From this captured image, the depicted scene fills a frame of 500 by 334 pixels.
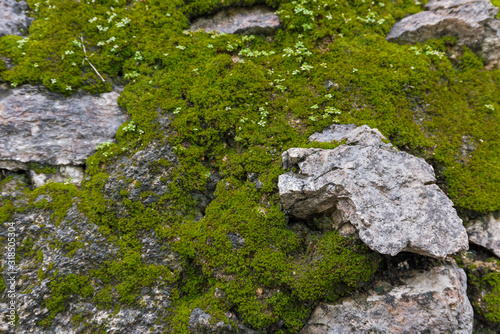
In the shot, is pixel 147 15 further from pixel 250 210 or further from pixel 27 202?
pixel 250 210

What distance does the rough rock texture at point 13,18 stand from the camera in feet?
24.0

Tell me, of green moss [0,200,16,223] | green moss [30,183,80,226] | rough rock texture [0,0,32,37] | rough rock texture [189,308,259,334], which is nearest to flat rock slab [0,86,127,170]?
green moss [30,183,80,226]

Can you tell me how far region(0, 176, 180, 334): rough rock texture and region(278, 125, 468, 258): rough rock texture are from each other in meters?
3.66

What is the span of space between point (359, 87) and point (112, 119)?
23.4 ft

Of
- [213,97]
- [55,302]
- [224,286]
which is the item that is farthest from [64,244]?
[213,97]

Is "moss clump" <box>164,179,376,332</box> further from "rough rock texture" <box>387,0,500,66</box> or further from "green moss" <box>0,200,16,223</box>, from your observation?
"rough rock texture" <box>387,0,500,66</box>

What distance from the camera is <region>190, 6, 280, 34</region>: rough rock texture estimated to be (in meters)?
8.38

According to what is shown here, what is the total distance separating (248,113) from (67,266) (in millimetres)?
5640

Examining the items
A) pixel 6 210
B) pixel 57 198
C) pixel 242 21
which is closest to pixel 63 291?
pixel 57 198

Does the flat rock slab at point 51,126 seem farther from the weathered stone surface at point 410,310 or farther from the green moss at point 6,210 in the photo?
the weathered stone surface at point 410,310

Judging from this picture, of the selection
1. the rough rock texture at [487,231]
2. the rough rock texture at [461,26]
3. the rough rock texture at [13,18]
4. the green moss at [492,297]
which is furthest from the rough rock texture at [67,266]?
the rough rock texture at [461,26]

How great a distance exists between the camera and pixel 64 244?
570 centimetres

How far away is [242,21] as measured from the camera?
8586 mm

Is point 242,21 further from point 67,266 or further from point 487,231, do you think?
point 487,231
